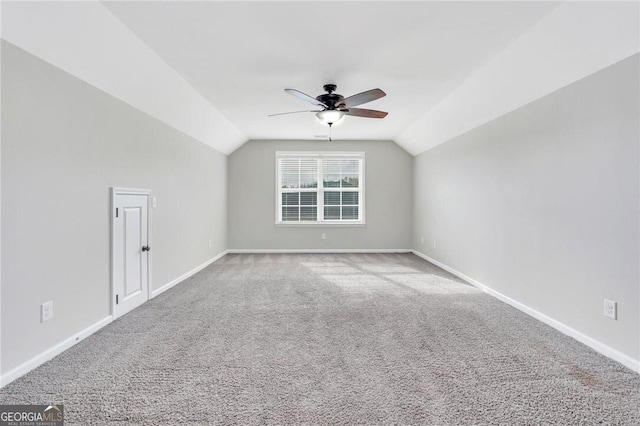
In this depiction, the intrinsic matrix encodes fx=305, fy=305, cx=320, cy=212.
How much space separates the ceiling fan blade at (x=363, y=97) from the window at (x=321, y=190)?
12.0ft

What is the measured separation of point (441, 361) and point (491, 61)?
9.09ft

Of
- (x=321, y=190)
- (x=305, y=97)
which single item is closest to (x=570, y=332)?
(x=305, y=97)

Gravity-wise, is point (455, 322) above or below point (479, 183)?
below

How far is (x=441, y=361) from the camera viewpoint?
2.22 meters

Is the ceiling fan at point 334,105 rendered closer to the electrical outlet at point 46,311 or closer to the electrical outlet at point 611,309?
the electrical outlet at point 611,309

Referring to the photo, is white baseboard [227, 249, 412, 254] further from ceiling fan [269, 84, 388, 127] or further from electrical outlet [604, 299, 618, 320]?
electrical outlet [604, 299, 618, 320]

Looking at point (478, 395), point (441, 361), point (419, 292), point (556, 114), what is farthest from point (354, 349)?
point (556, 114)

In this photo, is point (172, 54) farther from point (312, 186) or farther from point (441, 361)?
point (312, 186)

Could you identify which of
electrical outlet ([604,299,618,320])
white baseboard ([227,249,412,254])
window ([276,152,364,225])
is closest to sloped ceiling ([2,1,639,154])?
electrical outlet ([604,299,618,320])

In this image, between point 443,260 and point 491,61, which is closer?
point 491,61

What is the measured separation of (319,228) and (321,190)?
2.88 ft

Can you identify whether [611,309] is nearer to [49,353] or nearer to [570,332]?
[570,332]

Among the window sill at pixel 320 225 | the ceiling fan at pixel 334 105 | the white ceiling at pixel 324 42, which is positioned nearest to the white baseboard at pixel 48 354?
the white ceiling at pixel 324 42

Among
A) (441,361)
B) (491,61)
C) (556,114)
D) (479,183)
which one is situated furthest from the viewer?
(479,183)
